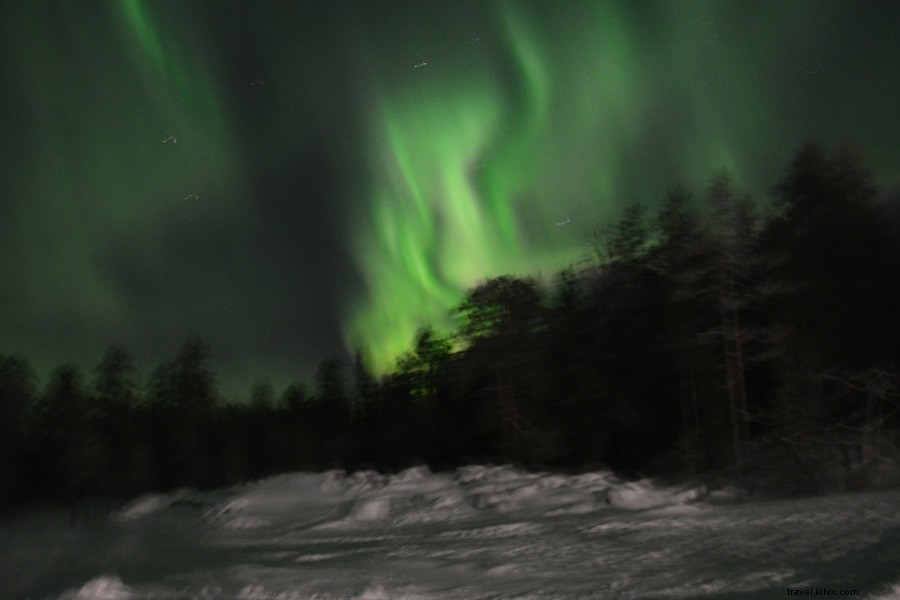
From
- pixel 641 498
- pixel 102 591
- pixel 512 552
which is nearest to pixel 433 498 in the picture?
pixel 641 498

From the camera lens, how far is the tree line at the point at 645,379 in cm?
2395

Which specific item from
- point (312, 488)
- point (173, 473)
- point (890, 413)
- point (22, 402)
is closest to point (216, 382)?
point (173, 473)

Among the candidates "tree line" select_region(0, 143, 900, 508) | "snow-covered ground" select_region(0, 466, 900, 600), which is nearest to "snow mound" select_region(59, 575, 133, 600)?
→ "snow-covered ground" select_region(0, 466, 900, 600)

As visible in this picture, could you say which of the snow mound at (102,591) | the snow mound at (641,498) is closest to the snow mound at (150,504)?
the snow mound at (641,498)

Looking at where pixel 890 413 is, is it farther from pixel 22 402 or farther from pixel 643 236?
pixel 22 402

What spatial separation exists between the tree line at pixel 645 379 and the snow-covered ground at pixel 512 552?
5.61 meters

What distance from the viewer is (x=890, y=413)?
76.5 ft

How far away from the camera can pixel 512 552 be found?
42.0 ft

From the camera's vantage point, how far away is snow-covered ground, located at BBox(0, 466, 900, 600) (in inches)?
360

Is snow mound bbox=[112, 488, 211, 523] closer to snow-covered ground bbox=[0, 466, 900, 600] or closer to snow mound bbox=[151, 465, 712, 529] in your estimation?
snow mound bbox=[151, 465, 712, 529]

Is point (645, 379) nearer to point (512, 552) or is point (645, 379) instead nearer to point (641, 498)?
point (641, 498)

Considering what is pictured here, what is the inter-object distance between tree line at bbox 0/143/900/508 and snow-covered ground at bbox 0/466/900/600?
5.61m

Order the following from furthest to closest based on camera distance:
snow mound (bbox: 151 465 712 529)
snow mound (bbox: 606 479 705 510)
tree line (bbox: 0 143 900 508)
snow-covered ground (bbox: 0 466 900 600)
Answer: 1. tree line (bbox: 0 143 900 508)
2. snow mound (bbox: 151 465 712 529)
3. snow mound (bbox: 606 479 705 510)
4. snow-covered ground (bbox: 0 466 900 600)

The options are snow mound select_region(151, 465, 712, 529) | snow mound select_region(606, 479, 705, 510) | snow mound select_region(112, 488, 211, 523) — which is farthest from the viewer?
snow mound select_region(112, 488, 211, 523)
